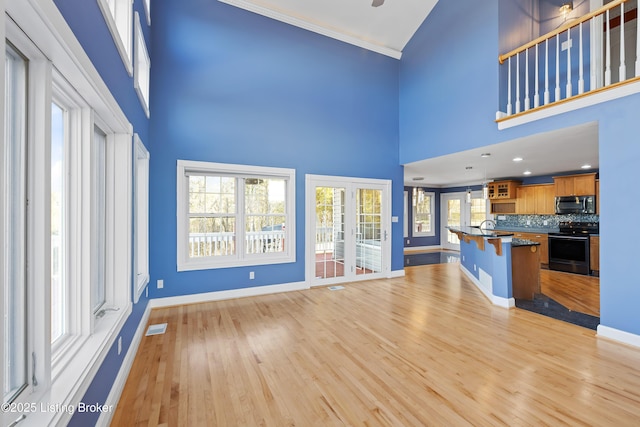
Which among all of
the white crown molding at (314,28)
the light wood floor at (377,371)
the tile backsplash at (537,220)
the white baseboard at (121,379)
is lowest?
the light wood floor at (377,371)

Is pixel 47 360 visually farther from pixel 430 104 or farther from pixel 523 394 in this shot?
pixel 430 104

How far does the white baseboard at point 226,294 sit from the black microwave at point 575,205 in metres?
6.25

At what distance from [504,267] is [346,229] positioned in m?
2.65

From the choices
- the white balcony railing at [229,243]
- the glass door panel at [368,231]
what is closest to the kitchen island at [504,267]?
the glass door panel at [368,231]

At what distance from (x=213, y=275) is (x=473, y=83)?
5145 millimetres

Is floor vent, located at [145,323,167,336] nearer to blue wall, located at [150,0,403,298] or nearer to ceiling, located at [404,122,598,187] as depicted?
blue wall, located at [150,0,403,298]

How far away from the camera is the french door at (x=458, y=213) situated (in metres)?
9.22

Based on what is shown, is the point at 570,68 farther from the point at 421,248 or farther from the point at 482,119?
the point at 421,248

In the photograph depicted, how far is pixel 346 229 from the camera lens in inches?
221

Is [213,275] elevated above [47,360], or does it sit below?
below

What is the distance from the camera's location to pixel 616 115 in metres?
2.98

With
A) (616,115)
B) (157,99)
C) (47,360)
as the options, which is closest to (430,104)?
(616,115)

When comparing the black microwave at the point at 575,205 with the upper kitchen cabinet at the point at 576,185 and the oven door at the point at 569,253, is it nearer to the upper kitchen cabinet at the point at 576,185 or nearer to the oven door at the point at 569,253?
the upper kitchen cabinet at the point at 576,185

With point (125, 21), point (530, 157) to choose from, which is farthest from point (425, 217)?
point (125, 21)
